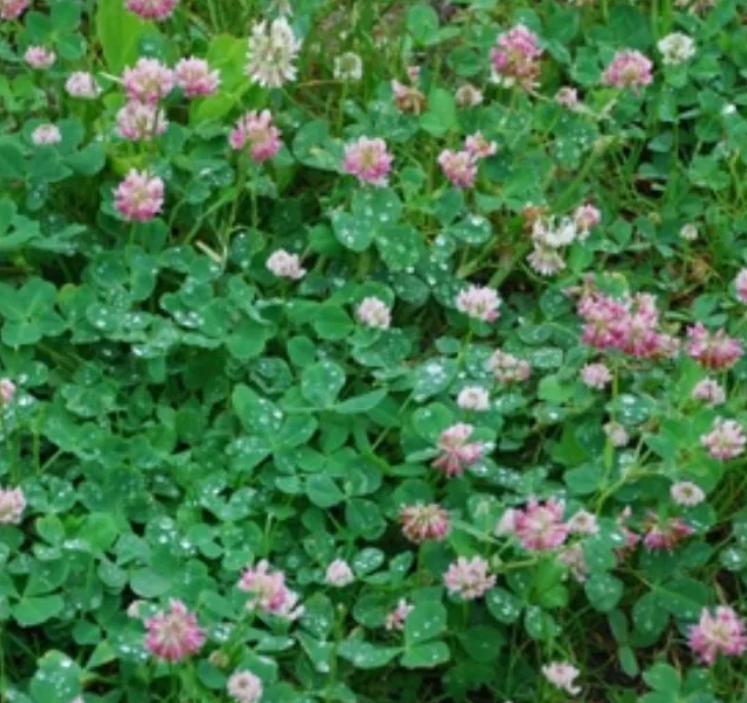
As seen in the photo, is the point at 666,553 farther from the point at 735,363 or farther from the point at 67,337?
the point at 67,337

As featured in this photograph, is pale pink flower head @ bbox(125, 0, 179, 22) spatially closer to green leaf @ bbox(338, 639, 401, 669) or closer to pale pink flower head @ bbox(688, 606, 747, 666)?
green leaf @ bbox(338, 639, 401, 669)

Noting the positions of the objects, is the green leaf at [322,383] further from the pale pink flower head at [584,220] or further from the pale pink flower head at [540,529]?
the pale pink flower head at [584,220]

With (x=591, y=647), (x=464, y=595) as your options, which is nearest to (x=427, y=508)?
(x=464, y=595)

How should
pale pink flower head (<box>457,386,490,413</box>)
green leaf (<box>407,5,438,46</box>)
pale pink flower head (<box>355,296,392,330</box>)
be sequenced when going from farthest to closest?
green leaf (<box>407,5,438,46</box>), pale pink flower head (<box>355,296,392,330</box>), pale pink flower head (<box>457,386,490,413</box>)

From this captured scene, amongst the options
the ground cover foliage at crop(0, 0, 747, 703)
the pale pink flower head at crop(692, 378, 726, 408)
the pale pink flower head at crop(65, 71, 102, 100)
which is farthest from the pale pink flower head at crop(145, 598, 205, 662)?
the pale pink flower head at crop(65, 71, 102, 100)

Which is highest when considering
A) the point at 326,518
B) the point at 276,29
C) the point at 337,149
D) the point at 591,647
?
the point at 276,29

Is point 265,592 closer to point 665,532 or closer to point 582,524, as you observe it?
point 582,524

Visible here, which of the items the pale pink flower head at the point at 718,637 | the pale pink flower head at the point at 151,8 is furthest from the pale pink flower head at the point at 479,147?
the pale pink flower head at the point at 718,637
